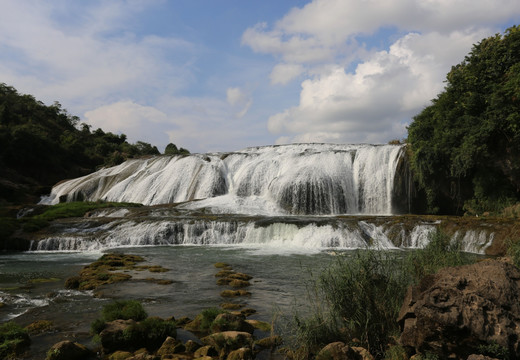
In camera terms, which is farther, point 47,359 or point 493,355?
point 47,359

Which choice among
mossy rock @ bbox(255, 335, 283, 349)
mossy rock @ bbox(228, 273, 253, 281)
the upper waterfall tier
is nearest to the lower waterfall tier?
mossy rock @ bbox(228, 273, 253, 281)

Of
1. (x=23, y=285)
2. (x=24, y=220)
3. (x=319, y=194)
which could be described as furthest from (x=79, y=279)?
(x=319, y=194)

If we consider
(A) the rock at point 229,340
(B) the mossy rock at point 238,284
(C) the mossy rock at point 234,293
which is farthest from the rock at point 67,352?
(B) the mossy rock at point 238,284

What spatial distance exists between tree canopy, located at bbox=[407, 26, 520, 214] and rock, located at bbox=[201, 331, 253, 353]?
2104cm

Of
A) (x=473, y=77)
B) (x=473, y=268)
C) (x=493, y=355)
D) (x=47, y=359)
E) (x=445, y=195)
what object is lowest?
(x=47, y=359)

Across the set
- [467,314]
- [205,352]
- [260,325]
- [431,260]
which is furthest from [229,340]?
[431,260]

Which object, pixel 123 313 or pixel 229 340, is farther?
pixel 123 313

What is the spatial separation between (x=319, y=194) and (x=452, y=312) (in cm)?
2575

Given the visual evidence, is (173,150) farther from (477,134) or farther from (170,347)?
(170,347)

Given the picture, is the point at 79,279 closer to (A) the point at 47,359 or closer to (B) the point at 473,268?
(A) the point at 47,359

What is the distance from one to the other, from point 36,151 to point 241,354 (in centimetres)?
5612

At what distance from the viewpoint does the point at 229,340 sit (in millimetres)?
5875

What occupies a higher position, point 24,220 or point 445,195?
point 445,195

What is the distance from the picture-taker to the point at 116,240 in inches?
811
